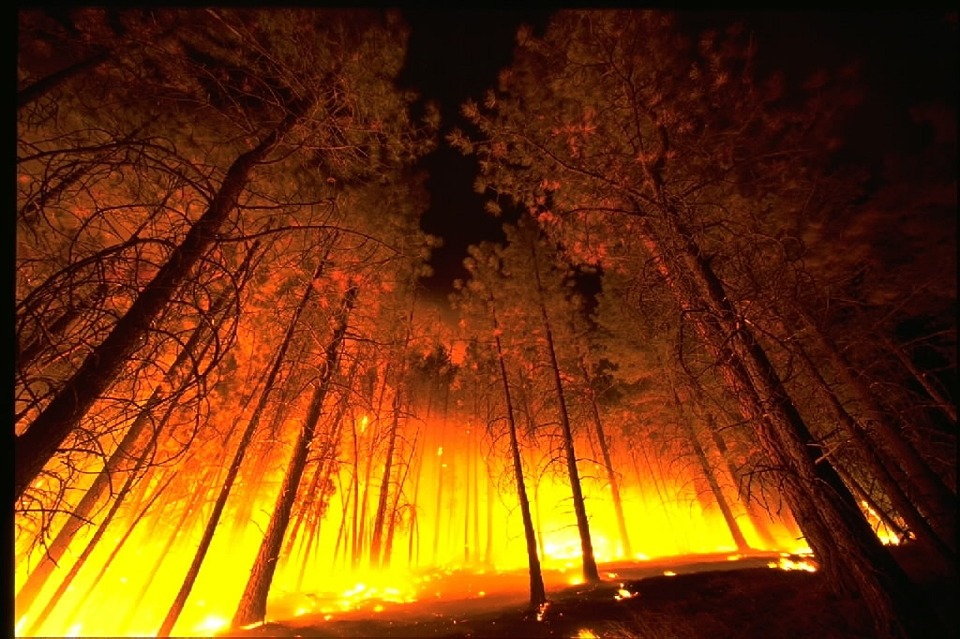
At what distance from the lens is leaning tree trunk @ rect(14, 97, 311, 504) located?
2.10 metres

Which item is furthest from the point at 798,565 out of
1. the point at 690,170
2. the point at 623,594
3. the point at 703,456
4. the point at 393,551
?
the point at 393,551

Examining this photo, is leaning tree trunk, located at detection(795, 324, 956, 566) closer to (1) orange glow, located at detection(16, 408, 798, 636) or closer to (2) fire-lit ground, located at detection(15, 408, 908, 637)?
(2) fire-lit ground, located at detection(15, 408, 908, 637)

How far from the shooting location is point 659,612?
5.33 m

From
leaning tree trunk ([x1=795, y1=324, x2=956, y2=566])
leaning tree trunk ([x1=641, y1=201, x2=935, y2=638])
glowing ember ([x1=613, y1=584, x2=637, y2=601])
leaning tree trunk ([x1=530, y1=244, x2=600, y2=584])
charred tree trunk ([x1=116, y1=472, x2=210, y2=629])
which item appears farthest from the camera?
charred tree trunk ([x1=116, y1=472, x2=210, y2=629])

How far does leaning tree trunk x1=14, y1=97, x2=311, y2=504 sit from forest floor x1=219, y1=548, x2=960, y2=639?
235 inches

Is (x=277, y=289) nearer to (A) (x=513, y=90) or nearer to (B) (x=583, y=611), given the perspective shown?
(A) (x=513, y=90)

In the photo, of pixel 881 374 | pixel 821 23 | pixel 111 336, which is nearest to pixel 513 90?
pixel 821 23

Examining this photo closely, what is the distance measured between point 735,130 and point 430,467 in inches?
703

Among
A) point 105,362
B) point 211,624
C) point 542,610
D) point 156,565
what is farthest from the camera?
point 156,565

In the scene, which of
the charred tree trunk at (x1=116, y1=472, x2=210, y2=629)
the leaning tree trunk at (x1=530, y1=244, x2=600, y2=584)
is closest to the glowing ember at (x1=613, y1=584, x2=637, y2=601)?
the leaning tree trunk at (x1=530, y1=244, x2=600, y2=584)

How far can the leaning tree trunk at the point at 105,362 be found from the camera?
2.10 m

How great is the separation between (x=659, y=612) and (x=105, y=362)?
7.22 metres

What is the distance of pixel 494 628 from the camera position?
593cm

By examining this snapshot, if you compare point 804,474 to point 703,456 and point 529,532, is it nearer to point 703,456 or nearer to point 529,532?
point 529,532
